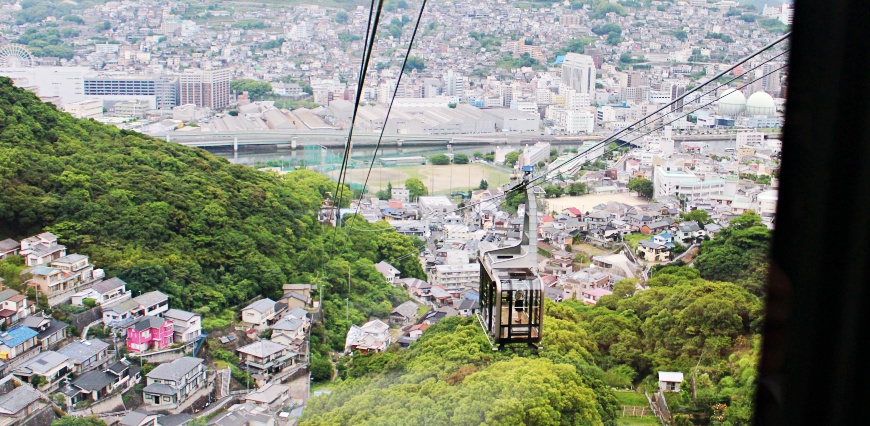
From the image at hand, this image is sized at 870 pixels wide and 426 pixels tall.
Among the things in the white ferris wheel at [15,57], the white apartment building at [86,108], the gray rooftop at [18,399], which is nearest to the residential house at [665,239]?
the gray rooftop at [18,399]

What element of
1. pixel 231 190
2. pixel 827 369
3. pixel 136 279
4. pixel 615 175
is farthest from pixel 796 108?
pixel 615 175

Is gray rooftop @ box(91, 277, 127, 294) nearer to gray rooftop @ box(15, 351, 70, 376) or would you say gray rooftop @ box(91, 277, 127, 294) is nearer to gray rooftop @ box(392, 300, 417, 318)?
gray rooftop @ box(15, 351, 70, 376)

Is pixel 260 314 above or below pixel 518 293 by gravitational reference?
below

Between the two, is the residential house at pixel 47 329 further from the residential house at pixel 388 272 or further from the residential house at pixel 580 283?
the residential house at pixel 580 283

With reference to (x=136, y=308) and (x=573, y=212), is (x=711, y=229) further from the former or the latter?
(x=136, y=308)

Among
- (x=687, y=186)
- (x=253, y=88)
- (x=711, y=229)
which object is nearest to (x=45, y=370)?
(x=711, y=229)

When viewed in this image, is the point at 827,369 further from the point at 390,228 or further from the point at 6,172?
the point at 390,228

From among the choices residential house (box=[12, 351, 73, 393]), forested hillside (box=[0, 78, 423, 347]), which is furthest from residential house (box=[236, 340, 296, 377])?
residential house (box=[12, 351, 73, 393])
